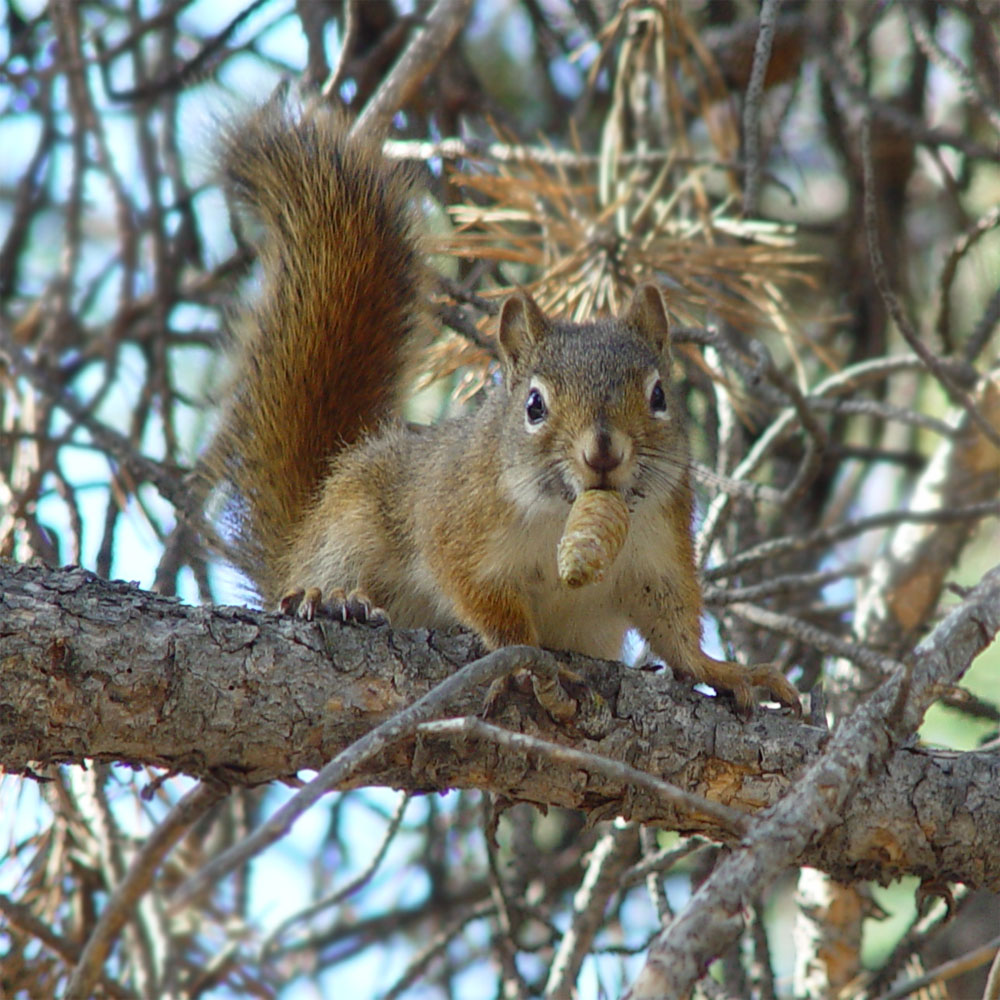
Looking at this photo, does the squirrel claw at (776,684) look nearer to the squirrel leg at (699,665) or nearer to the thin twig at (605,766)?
the squirrel leg at (699,665)

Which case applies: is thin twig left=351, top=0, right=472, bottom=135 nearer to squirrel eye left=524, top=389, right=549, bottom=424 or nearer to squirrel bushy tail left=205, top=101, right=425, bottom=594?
squirrel bushy tail left=205, top=101, right=425, bottom=594

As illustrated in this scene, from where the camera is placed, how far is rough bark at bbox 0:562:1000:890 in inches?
62.6

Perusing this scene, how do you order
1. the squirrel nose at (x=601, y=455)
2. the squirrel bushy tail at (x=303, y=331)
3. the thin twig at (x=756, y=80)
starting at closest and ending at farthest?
the squirrel nose at (x=601, y=455) < the thin twig at (x=756, y=80) < the squirrel bushy tail at (x=303, y=331)

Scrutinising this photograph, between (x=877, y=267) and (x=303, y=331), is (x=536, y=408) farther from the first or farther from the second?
(x=303, y=331)

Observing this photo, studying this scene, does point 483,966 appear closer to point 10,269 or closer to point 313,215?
point 313,215

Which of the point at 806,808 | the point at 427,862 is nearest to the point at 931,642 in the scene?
the point at 806,808

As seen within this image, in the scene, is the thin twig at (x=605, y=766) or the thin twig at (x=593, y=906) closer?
the thin twig at (x=605, y=766)

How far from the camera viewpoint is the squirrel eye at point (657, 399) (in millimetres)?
2079

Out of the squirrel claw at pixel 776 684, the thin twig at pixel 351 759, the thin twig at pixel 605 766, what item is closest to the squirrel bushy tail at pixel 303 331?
the squirrel claw at pixel 776 684

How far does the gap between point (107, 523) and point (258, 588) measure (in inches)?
16.4

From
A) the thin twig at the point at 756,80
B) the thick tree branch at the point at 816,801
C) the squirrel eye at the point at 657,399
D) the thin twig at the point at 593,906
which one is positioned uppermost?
the thin twig at the point at 756,80

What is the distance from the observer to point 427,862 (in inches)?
115

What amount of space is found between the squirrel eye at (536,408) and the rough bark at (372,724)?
0.38 m

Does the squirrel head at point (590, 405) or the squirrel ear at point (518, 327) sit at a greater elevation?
the squirrel ear at point (518, 327)
